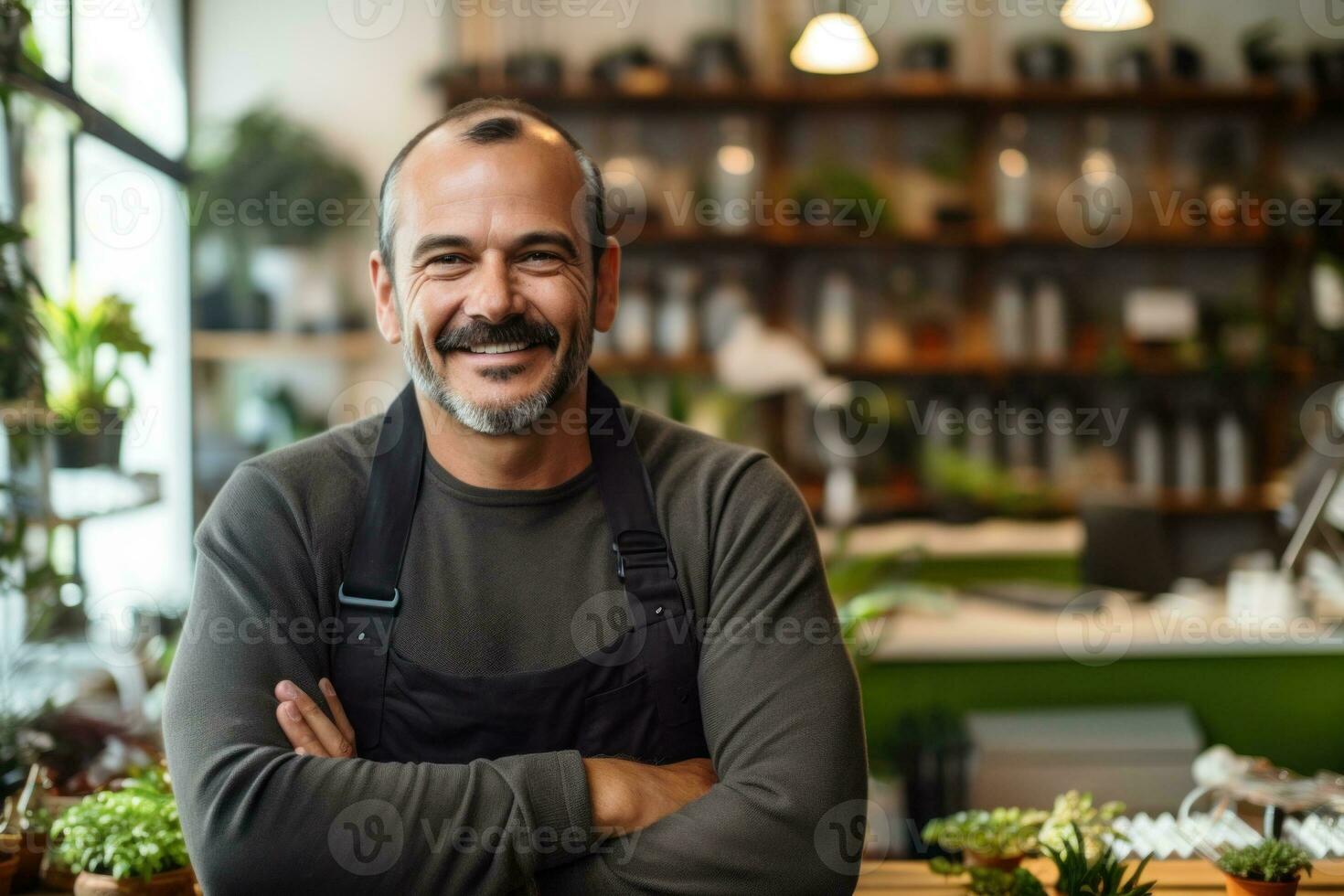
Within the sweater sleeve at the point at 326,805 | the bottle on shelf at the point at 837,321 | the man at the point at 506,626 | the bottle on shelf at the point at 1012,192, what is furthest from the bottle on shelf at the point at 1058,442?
the sweater sleeve at the point at 326,805

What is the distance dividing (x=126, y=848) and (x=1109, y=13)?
2917mm

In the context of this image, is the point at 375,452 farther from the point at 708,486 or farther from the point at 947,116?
the point at 947,116

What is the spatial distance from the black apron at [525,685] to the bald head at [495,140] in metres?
0.35

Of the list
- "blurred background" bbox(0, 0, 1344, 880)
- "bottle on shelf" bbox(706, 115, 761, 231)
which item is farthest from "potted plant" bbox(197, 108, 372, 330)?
"bottle on shelf" bbox(706, 115, 761, 231)

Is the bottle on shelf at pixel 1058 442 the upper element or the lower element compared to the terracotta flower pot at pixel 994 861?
upper

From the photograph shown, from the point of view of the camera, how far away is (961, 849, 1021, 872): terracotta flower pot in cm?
163

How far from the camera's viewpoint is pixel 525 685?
4.76 ft

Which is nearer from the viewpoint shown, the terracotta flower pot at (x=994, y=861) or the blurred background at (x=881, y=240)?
the terracotta flower pot at (x=994, y=861)

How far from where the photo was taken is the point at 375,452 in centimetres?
157

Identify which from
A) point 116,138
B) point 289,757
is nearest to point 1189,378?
point 116,138

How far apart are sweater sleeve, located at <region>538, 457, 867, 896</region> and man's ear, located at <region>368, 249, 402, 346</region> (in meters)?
0.49

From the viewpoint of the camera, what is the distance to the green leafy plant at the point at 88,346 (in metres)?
2.28

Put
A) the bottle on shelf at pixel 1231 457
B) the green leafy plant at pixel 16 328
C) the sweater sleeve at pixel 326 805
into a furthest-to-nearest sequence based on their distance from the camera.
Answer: the bottle on shelf at pixel 1231 457, the green leafy plant at pixel 16 328, the sweater sleeve at pixel 326 805

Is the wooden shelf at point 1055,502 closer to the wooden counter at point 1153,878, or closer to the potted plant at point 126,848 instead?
the wooden counter at point 1153,878
